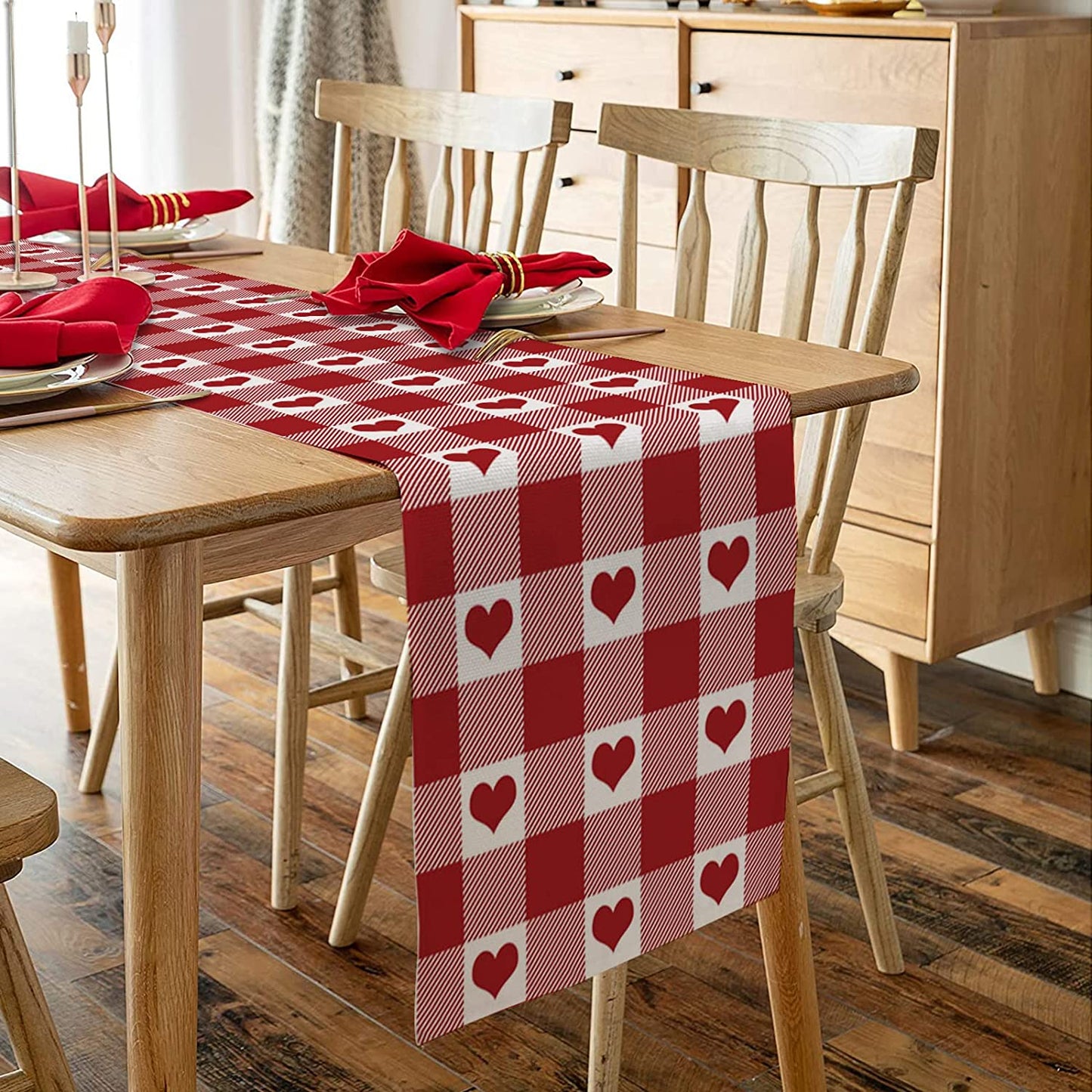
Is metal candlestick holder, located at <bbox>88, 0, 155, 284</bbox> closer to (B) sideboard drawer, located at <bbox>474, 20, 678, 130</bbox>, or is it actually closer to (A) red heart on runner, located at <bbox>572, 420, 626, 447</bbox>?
(A) red heart on runner, located at <bbox>572, 420, 626, 447</bbox>

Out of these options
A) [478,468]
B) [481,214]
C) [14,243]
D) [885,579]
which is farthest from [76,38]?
[885,579]

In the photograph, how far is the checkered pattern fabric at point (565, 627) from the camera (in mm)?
1159

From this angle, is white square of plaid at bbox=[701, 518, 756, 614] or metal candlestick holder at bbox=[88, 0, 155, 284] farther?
metal candlestick holder at bbox=[88, 0, 155, 284]

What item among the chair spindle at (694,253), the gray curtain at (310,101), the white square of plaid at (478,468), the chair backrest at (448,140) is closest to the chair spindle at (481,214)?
the chair backrest at (448,140)

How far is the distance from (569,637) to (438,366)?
297 millimetres

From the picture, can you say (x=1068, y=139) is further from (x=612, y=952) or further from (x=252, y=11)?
(x=252, y=11)

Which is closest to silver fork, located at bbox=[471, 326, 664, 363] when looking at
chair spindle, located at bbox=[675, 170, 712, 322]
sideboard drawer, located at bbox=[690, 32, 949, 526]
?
chair spindle, located at bbox=[675, 170, 712, 322]

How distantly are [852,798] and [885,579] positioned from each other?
0.72 m

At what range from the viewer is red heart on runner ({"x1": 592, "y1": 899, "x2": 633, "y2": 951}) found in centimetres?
133

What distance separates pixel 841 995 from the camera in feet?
6.08

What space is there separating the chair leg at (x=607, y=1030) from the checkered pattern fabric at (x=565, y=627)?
19 centimetres

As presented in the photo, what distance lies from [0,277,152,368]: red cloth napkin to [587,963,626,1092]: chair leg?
75cm

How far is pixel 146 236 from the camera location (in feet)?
6.54

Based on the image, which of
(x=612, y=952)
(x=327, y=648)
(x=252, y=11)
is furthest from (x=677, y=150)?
(x=252, y=11)
